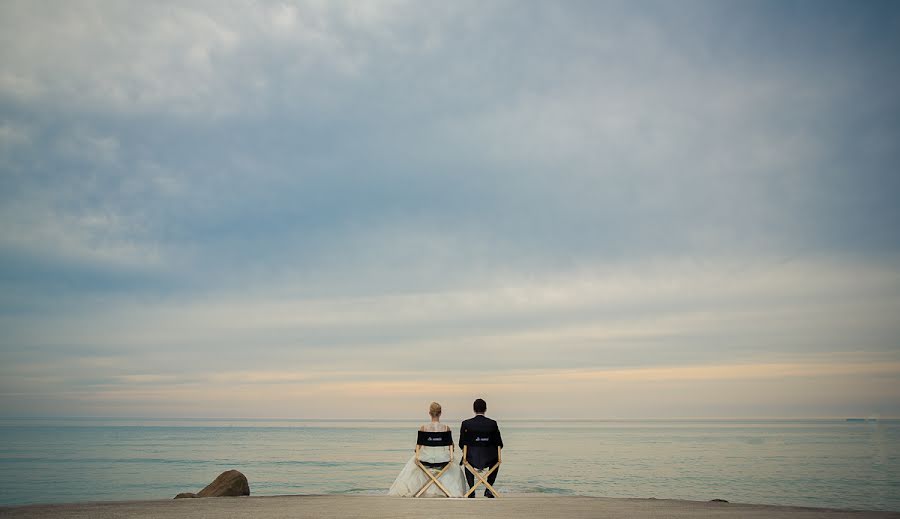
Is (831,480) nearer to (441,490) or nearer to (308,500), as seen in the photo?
(441,490)

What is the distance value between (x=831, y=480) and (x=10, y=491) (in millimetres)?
24536

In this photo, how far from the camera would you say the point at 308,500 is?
923 cm

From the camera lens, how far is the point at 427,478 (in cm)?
1117

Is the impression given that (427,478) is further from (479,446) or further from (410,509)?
(410,509)

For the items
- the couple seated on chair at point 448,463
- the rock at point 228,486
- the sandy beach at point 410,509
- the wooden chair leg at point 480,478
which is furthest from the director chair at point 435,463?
the rock at point 228,486

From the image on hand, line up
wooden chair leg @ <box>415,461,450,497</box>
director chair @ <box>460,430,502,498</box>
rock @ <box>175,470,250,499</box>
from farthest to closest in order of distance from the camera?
rock @ <box>175,470,250,499</box> < director chair @ <box>460,430,502,498</box> < wooden chair leg @ <box>415,461,450,497</box>

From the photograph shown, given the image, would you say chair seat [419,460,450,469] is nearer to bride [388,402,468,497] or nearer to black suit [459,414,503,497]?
bride [388,402,468,497]

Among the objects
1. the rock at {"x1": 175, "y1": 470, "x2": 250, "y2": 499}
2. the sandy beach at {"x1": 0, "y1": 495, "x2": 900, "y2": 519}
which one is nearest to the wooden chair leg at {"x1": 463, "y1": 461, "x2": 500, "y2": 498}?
the sandy beach at {"x1": 0, "y1": 495, "x2": 900, "y2": 519}

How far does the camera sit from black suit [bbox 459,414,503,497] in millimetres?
11273

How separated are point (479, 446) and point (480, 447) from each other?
0.09ft

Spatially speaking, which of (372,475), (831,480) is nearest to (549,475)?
(372,475)

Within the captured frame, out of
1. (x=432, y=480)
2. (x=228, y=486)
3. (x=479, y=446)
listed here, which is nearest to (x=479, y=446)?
(x=479, y=446)

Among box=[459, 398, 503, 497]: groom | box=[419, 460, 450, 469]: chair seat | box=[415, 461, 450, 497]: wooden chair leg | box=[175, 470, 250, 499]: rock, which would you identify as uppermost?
box=[459, 398, 503, 497]: groom

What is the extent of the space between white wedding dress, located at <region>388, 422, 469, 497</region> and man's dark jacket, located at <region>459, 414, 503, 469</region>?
361 mm
